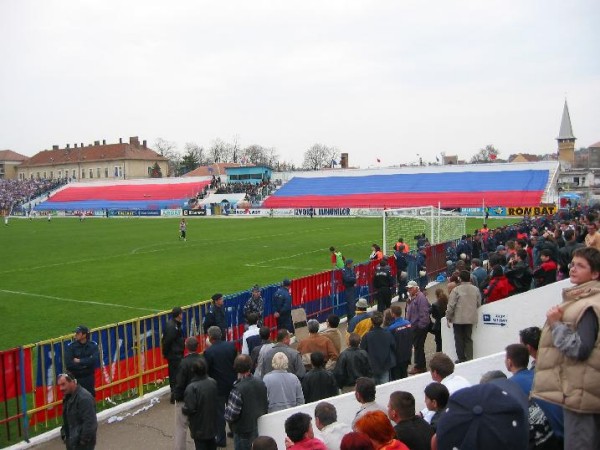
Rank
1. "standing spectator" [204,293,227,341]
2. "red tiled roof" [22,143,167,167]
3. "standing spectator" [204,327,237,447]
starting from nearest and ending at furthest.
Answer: "standing spectator" [204,327,237,447] < "standing spectator" [204,293,227,341] < "red tiled roof" [22,143,167,167]

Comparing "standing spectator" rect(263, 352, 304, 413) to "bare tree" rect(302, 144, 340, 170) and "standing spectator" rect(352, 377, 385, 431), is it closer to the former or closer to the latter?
"standing spectator" rect(352, 377, 385, 431)

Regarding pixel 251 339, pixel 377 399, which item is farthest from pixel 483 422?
pixel 251 339

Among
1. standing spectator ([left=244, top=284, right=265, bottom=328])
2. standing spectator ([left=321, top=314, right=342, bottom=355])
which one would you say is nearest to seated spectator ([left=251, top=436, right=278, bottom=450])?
standing spectator ([left=321, top=314, right=342, bottom=355])

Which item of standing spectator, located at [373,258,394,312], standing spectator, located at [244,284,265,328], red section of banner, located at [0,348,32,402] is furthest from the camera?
standing spectator, located at [373,258,394,312]

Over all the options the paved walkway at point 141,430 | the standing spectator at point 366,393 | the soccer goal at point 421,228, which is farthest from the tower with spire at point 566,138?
the standing spectator at point 366,393

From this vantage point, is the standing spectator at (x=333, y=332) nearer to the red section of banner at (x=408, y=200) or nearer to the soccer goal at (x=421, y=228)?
the soccer goal at (x=421, y=228)

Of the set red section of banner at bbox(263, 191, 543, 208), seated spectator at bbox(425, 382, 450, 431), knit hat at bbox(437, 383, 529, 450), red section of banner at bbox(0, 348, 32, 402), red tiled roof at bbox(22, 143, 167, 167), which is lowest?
red section of banner at bbox(0, 348, 32, 402)

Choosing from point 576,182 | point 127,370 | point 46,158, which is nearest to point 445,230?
point 127,370

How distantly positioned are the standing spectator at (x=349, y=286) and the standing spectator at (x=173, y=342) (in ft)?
20.2

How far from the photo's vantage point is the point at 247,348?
849 centimetres

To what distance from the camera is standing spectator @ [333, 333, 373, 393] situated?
6.82 meters

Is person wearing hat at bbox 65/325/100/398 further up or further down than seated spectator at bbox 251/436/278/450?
further down

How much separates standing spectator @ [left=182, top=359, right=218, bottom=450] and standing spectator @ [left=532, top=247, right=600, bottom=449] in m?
3.70

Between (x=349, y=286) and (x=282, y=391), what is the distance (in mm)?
8791
